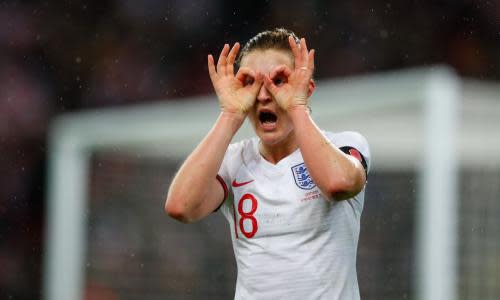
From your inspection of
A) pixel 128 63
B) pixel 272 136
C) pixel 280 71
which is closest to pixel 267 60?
pixel 280 71

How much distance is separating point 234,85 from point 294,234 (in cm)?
36

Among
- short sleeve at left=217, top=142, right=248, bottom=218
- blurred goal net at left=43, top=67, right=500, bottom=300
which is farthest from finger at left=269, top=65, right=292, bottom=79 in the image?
blurred goal net at left=43, top=67, right=500, bottom=300

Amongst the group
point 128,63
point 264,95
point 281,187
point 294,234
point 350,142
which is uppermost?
point 128,63

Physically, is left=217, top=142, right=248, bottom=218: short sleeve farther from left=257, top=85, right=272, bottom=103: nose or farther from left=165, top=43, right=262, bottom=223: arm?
left=257, top=85, right=272, bottom=103: nose

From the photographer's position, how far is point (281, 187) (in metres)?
2.02

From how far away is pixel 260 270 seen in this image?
78.1 inches

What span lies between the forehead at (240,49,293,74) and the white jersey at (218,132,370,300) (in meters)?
0.21

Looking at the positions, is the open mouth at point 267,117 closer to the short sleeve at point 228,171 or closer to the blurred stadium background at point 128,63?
the short sleeve at point 228,171

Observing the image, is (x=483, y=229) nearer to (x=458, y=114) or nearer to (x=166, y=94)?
(x=458, y=114)

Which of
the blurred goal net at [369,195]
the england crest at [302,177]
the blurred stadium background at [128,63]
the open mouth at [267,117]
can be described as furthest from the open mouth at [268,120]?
the blurred stadium background at [128,63]

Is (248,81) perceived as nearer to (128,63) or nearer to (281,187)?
(281,187)

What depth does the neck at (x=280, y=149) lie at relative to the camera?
2.08 m

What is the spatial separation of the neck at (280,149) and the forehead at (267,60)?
168 mm

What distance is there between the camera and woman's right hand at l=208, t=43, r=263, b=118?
2010mm
